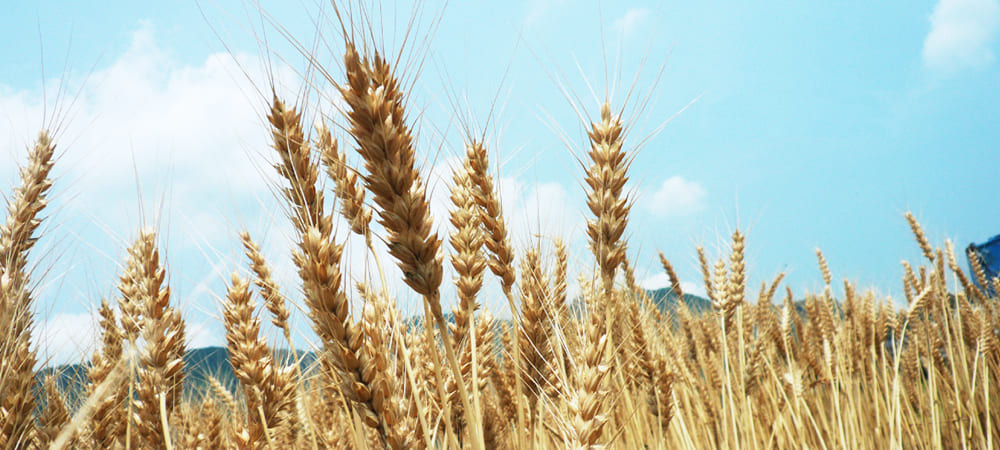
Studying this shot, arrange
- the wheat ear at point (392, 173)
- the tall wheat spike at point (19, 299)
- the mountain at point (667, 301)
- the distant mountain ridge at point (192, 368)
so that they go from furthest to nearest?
the mountain at point (667, 301), the distant mountain ridge at point (192, 368), the tall wheat spike at point (19, 299), the wheat ear at point (392, 173)

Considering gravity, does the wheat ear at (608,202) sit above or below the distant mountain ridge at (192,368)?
above

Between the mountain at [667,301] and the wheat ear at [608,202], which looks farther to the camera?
the mountain at [667,301]

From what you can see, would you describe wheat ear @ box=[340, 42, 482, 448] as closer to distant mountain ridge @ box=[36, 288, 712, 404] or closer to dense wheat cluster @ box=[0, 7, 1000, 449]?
dense wheat cluster @ box=[0, 7, 1000, 449]

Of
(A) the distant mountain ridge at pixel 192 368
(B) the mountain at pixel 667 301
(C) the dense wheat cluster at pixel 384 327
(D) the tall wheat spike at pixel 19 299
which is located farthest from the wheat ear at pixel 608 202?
(D) the tall wheat spike at pixel 19 299

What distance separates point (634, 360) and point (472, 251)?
1.72 meters

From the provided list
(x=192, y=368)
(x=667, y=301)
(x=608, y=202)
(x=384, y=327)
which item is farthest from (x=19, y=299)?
(x=667, y=301)

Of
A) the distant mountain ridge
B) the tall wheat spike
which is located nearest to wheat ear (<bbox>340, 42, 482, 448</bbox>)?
the distant mountain ridge

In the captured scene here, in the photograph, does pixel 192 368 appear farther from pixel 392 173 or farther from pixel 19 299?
pixel 392 173

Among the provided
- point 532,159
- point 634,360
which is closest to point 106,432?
point 532,159

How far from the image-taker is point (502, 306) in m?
2.63

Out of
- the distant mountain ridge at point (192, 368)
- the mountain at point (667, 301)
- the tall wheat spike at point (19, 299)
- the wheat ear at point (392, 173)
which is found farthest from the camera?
the mountain at point (667, 301)

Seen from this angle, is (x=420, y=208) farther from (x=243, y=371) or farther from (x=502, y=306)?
(x=502, y=306)

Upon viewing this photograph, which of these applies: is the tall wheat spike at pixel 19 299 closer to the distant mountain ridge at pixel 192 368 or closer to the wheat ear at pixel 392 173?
the distant mountain ridge at pixel 192 368

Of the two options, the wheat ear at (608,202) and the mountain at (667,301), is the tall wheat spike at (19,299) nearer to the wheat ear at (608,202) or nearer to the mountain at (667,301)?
the wheat ear at (608,202)
